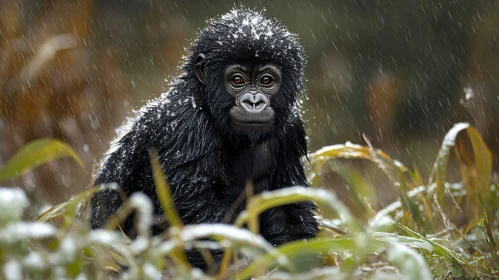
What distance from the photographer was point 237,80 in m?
4.91

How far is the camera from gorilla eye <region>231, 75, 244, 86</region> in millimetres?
4902

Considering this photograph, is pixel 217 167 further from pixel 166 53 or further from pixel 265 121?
pixel 166 53

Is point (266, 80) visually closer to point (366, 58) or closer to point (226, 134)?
point (226, 134)

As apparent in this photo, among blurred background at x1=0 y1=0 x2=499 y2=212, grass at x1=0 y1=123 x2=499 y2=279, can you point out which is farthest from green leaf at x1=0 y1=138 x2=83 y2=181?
blurred background at x1=0 y1=0 x2=499 y2=212

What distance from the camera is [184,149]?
15.3ft

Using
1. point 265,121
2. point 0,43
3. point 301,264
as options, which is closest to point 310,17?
point 0,43

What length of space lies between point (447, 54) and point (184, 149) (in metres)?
9.14

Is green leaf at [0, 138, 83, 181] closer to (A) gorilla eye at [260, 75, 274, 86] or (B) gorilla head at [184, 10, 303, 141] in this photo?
(B) gorilla head at [184, 10, 303, 141]

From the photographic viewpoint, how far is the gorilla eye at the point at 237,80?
4.90 m

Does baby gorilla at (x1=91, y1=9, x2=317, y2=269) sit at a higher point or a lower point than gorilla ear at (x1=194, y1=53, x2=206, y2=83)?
lower

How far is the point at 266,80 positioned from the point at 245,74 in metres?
0.16

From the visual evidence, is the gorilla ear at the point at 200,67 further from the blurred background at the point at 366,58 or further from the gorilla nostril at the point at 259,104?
the blurred background at the point at 366,58

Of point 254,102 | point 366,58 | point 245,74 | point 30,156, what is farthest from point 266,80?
point 366,58

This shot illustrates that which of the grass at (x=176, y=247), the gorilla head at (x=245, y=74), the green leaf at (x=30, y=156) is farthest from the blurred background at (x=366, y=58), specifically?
the green leaf at (x=30, y=156)
